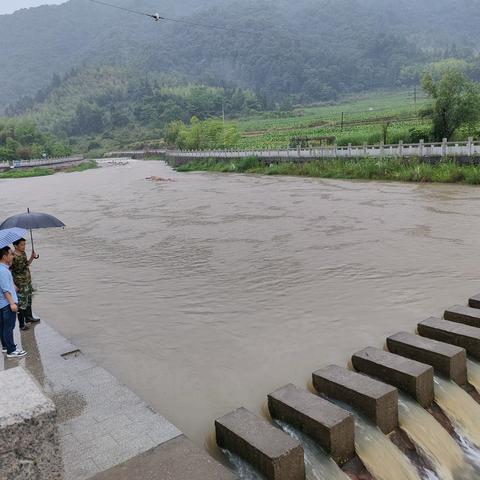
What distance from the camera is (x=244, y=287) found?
35.7 feet

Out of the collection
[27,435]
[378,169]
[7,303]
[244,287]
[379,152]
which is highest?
[27,435]

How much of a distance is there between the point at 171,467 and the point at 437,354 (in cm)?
339

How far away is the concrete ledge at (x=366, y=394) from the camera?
5059mm

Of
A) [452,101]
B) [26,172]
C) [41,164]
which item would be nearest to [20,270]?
[452,101]

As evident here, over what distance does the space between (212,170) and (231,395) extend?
46.1 m

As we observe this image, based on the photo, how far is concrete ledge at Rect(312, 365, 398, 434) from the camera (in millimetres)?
5059

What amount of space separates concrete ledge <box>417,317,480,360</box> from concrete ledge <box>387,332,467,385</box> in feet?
1.28

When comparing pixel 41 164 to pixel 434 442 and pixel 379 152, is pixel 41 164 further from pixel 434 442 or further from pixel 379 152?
pixel 434 442

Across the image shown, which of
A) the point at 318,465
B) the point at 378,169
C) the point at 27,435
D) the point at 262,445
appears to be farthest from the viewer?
the point at 378,169

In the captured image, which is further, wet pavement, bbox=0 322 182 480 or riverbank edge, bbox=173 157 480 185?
riverbank edge, bbox=173 157 480 185

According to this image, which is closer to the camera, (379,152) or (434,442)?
(434,442)

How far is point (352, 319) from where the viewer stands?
28.0ft

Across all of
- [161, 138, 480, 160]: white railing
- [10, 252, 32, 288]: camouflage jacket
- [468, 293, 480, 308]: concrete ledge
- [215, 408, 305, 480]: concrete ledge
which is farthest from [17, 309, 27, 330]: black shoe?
[161, 138, 480, 160]: white railing

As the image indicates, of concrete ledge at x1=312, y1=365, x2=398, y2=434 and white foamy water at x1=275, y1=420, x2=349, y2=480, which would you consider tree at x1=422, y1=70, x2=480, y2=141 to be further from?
white foamy water at x1=275, y1=420, x2=349, y2=480
